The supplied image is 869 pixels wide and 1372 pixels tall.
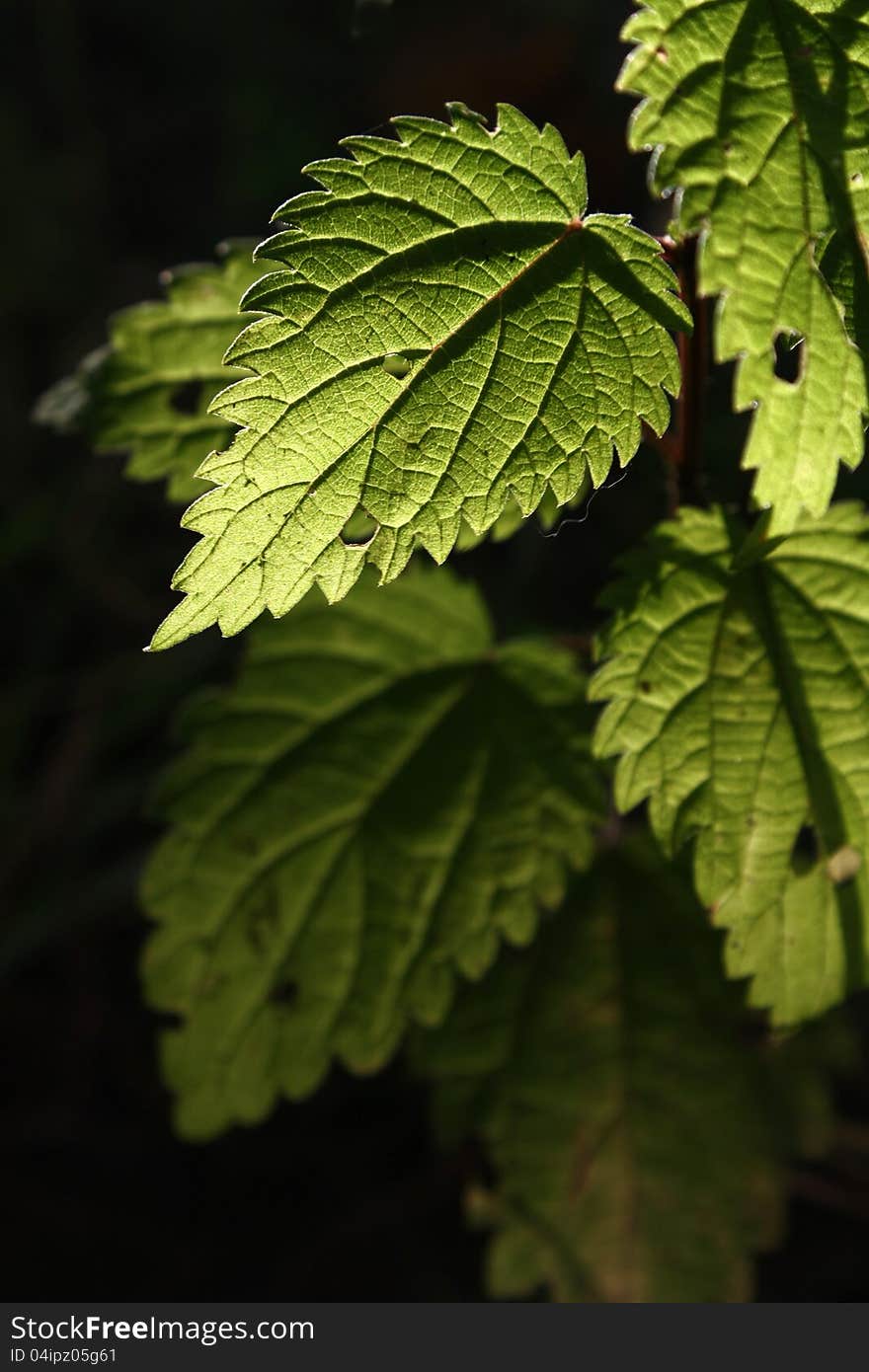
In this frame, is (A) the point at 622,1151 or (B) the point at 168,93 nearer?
(A) the point at 622,1151

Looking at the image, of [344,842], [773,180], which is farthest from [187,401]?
[773,180]

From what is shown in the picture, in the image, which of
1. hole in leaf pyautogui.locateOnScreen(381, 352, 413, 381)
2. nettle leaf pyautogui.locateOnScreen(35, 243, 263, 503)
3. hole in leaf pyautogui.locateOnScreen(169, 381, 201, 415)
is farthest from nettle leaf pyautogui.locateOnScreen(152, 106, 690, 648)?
hole in leaf pyautogui.locateOnScreen(169, 381, 201, 415)

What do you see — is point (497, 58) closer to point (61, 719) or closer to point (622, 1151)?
point (61, 719)

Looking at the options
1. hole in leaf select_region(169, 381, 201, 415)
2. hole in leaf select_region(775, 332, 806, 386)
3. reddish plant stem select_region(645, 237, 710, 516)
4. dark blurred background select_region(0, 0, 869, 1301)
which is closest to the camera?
reddish plant stem select_region(645, 237, 710, 516)

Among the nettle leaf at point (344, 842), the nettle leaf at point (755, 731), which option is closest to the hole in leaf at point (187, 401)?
the nettle leaf at point (344, 842)

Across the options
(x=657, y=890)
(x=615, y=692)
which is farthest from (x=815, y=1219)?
(x=615, y=692)

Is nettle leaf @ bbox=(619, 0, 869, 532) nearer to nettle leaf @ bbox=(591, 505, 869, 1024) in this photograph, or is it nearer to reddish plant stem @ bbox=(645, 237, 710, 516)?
reddish plant stem @ bbox=(645, 237, 710, 516)

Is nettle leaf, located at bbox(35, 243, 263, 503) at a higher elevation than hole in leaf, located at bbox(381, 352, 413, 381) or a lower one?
higher
